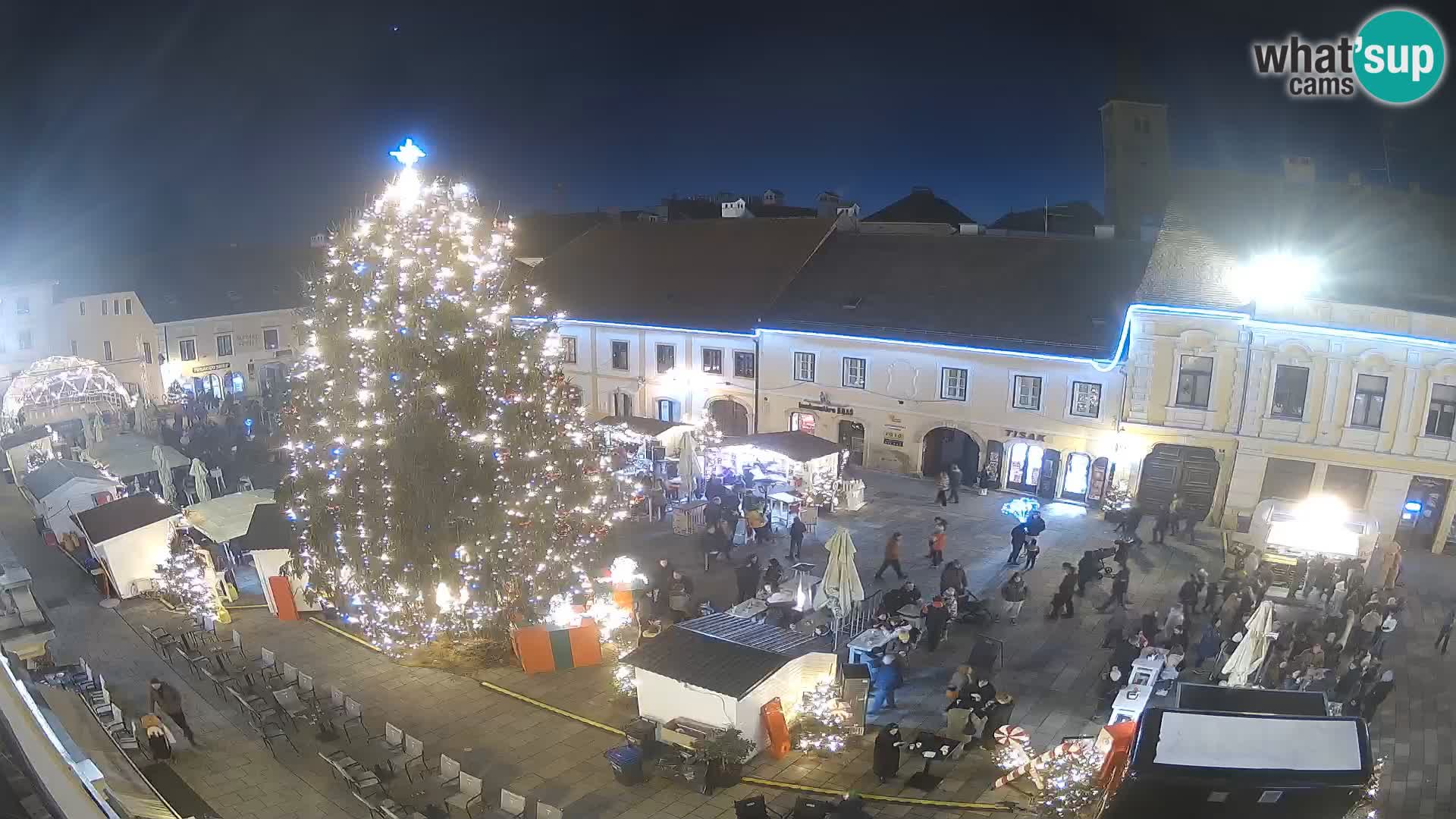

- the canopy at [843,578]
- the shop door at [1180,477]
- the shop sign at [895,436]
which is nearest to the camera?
the canopy at [843,578]

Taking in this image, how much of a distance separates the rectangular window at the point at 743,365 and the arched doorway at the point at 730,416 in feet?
3.53

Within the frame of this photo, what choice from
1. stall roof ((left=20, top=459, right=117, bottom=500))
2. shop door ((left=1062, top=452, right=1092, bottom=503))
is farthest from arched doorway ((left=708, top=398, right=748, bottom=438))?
Answer: stall roof ((left=20, top=459, right=117, bottom=500))

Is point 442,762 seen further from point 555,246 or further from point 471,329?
point 555,246

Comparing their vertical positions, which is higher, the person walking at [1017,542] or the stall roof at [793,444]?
the stall roof at [793,444]

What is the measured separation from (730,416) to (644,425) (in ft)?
15.9

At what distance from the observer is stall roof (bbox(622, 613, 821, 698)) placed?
1311cm

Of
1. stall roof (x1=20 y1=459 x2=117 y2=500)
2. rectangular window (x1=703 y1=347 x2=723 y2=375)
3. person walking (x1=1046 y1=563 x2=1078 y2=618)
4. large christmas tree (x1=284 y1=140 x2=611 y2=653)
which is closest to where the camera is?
large christmas tree (x1=284 y1=140 x2=611 y2=653)

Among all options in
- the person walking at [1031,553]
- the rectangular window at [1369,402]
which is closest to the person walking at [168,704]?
the person walking at [1031,553]

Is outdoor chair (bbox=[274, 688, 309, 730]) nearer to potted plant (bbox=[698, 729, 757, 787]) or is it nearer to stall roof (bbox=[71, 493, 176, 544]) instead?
potted plant (bbox=[698, 729, 757, 787])

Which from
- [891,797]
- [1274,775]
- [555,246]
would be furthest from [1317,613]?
[555,246]

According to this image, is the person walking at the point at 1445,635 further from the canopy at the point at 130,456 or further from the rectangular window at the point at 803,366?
the canopy at the point at 130,456

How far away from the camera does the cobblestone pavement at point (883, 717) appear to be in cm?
1266

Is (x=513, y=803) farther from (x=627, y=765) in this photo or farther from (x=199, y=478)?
(x=199, y=478)

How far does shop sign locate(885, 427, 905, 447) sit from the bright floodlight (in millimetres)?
10143
